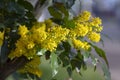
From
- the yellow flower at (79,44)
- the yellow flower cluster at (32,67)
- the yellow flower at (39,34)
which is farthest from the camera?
the yellow flower cluster at (32,67)

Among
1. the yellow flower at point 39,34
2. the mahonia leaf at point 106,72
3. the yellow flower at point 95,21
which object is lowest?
the mahonia leaf at point 106,72

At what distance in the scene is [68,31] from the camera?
1.46 meters

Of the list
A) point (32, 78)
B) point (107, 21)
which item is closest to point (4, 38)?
point (32, 78)

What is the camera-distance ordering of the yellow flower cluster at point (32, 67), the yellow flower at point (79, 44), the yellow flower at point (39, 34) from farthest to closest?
Answer: the yellow flower cluster at point (32, 67), the yellow flower at point (79, 44), the yellow flower at point (39, 34)

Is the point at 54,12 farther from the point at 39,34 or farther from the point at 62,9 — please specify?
the point at 39,34

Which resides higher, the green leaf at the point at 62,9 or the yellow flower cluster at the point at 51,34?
the green leaf at the point at 62,9

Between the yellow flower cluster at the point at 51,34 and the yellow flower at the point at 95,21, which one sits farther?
the yellow flower at the point at 95,21

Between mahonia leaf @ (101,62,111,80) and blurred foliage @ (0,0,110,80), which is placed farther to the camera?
mahonia leaf @ (101,62,111,80)

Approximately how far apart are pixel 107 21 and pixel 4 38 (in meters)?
13.6

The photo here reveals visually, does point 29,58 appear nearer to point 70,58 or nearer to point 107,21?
point 70,58

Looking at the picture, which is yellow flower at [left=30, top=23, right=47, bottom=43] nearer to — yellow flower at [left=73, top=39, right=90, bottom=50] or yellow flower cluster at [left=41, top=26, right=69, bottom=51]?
yellow flower cluster at [left=41, top=26, right=69, bottom=51]

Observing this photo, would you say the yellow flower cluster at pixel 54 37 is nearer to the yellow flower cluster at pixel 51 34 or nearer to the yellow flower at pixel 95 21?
Result: the yellow flower cluster at pixel 51 34

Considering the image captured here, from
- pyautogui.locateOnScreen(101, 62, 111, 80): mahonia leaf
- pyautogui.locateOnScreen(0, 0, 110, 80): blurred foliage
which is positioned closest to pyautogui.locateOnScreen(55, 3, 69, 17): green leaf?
pyautogui.locateOnScreen(0, 0, 110, 80): blurred foliage

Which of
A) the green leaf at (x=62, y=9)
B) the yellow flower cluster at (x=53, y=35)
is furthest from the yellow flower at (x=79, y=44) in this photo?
the green leaf at (x=62, y=9)
